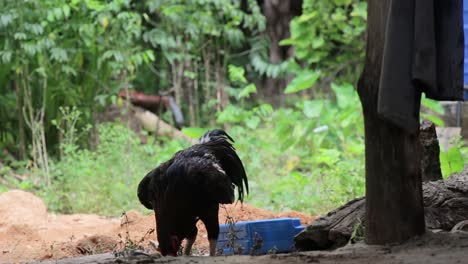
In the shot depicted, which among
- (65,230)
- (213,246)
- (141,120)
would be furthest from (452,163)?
(141,120)

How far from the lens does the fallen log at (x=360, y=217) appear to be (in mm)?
5152

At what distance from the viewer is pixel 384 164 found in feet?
14.7

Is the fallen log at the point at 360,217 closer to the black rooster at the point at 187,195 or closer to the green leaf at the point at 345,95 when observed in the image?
the black rooster at the point at 187,195

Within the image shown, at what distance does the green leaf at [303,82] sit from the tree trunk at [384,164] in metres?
7.11

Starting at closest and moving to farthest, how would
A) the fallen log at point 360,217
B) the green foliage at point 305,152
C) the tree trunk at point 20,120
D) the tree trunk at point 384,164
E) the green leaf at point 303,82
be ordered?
the tree trunk at point 384,164, the fallen log at point 360,217, the green foliage at point 305,152, the tree trunk at point 20,120, the green leaf at point 303,82

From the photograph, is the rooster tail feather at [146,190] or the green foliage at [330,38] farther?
the green foliage at [330,38]

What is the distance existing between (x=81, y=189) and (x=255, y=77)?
6.60 m

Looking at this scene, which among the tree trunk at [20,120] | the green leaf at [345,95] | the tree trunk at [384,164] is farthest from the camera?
the green leaf at [345,95]

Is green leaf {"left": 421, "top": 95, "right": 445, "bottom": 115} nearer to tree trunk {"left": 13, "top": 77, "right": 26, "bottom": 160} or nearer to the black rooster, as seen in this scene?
tree trunk {"left": 13, "top": 77, "right": 26, "bottom": 160}

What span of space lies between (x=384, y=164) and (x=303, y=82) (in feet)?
24.1

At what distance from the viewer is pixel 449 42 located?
4.37 metres

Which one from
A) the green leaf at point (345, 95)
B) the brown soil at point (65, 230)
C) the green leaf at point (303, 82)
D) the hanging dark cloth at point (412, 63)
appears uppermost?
the hanging dark cloth at point (412, 63)

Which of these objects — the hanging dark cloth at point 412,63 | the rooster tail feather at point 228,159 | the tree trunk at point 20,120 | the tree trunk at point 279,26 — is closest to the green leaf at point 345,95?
the tree trunk at point 279,26

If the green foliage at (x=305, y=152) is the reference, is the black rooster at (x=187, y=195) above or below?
above
